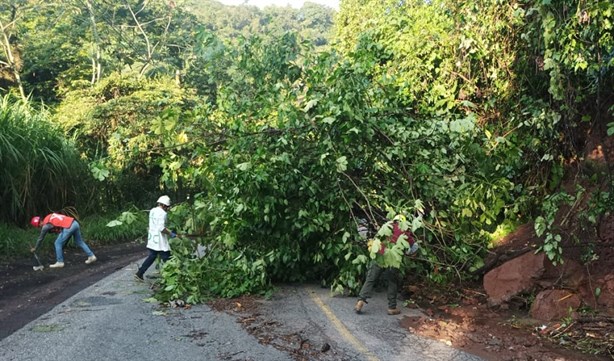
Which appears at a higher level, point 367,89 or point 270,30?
point 270,30

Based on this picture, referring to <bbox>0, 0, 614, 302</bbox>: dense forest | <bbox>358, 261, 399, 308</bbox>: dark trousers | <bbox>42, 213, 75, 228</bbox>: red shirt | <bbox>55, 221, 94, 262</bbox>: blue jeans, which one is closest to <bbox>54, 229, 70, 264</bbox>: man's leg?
<bbox>55, 221, 94, 262</bbox>: blue jeans

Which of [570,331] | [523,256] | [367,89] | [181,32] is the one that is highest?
[181,32]

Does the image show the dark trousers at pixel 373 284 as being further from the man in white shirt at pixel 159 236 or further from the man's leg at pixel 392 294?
the man in white shirt at pixel 159 236

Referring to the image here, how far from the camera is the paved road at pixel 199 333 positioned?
5.32 meters

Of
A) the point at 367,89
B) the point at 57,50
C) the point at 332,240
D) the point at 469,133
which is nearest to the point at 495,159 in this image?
the point at 469,133

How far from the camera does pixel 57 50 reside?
2656 cm

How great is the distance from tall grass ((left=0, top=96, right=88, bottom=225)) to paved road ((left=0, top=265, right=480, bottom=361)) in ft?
24.0

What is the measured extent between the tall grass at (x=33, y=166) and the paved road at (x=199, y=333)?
Answer: 24.0ft

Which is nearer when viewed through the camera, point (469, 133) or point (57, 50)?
point (469, 133)

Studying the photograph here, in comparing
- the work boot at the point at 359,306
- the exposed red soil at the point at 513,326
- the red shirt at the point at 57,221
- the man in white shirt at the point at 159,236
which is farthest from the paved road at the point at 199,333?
the red shirt at the point at 57,221

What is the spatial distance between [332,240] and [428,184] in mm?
1674

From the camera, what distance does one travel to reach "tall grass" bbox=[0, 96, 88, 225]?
45.7ft

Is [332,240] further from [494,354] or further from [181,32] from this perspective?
[181,32]

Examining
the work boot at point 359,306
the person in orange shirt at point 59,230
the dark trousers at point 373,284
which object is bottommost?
the work boot at point 359,306
